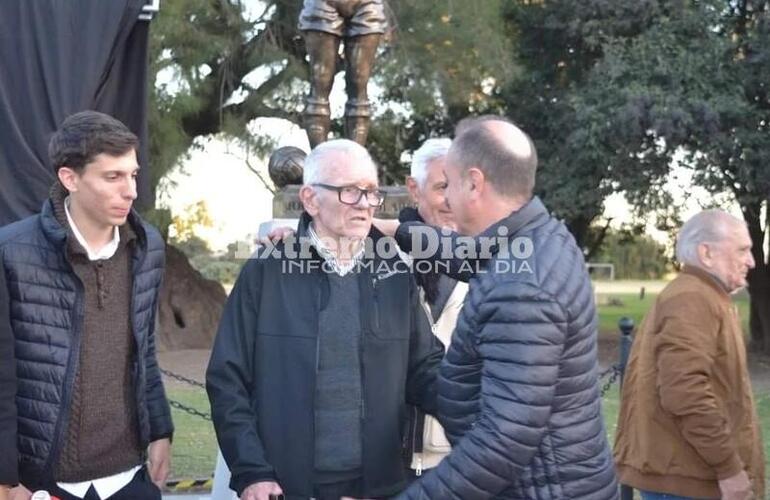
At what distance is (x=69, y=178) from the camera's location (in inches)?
119

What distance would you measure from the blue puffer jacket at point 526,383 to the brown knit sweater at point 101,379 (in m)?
1.03

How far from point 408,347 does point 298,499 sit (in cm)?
55

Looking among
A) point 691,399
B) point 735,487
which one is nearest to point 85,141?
point 691,399

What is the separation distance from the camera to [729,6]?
17.0 m

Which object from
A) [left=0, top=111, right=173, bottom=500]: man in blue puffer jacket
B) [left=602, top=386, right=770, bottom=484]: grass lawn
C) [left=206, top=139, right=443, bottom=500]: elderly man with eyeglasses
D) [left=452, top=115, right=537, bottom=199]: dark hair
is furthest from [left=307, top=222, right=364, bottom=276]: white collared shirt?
[left=602, top=386, right=770, bottom=484]: grass lawn

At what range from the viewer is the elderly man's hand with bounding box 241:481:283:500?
112 inches

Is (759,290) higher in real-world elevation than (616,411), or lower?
higher

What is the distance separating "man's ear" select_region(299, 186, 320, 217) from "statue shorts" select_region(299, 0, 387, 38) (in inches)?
120

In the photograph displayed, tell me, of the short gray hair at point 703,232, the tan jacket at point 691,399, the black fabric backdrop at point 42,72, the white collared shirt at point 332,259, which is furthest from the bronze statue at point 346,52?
the white collared shirt at point 332,259

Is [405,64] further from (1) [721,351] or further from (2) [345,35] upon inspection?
(1) [721,351]

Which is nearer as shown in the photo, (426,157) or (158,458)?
(158,458)

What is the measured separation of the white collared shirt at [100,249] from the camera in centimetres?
302

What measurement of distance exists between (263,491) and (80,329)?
68 centimetres

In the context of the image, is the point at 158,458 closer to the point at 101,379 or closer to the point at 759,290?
the point at 101,379
